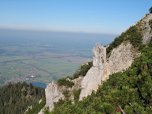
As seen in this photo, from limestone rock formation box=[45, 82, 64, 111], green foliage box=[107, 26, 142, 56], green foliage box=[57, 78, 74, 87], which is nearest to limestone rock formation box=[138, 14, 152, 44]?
green foliage box=[107, 26, 142, 56]

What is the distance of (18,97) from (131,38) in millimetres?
88336

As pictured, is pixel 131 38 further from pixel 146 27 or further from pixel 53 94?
pixel 53 94

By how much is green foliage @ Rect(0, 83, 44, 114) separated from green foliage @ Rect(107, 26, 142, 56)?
67.2 m

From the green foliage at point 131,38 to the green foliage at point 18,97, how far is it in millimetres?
67202

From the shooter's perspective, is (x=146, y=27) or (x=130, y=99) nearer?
(x=130, y=99)

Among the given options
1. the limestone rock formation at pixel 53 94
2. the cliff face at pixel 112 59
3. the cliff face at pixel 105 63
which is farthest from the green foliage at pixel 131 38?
the limestone rock formation at pixel 53 94

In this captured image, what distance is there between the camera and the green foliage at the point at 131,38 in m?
41.5

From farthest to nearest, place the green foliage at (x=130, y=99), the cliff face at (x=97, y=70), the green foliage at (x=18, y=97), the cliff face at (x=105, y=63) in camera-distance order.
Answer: the green foliage at (x=18, y=97) → the cliff face at (x=97, y=70) → the cliff face at (x=105, y=63) → the green foliage at (x=130, y=99)

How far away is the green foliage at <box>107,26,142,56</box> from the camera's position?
4147cm

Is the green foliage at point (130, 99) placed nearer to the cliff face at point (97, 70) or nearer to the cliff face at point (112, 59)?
the cliff face at point (112, 59)

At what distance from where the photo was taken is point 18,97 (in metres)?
124

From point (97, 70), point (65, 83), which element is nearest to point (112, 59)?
point (97, 70)

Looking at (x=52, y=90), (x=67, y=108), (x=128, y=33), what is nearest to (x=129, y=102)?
(x=67, y=108)

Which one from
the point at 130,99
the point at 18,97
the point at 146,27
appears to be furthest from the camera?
the point at 18,97
